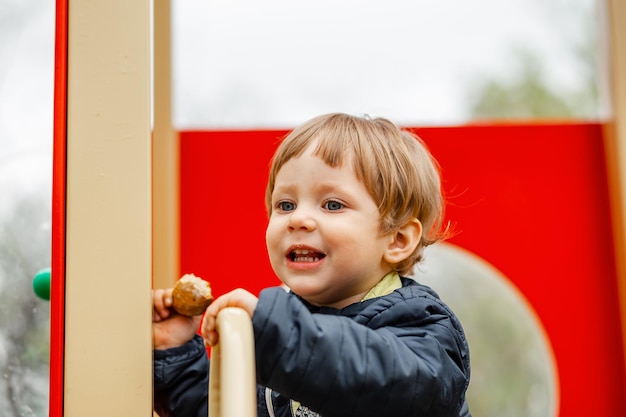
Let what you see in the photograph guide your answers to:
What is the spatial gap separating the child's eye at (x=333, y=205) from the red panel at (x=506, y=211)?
0.80m

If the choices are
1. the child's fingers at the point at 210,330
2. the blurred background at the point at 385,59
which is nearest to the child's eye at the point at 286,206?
the child's fingers at the point at 210,330

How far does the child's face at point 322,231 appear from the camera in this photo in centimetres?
86

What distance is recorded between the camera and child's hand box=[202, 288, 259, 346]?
0.70 metres

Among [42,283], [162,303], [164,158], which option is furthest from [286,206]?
[164,158]

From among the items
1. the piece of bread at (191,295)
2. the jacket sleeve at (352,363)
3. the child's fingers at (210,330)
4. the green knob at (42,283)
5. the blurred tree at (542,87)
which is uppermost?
the blurred tree at (542,87)

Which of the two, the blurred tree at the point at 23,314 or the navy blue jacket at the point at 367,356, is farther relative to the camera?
the blurred tree at the point at 23,314

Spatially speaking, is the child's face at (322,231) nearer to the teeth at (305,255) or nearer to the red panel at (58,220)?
the teeth at (305,255)

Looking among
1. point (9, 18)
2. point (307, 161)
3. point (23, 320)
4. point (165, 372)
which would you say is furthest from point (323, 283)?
point (9, 18)

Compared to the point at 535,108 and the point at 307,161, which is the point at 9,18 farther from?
the point at 535,108

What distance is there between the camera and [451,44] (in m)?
5.50

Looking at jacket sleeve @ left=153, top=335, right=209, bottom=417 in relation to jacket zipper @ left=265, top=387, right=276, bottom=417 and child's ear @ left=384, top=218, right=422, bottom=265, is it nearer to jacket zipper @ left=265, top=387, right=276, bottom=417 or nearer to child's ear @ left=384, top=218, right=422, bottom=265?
jacket zipper @ left=265, top=387, right=276, bottom=417

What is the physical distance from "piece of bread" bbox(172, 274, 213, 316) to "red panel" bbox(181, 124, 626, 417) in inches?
29.7

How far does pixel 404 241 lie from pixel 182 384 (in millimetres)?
320

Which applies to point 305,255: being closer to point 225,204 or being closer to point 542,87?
point 225,204
